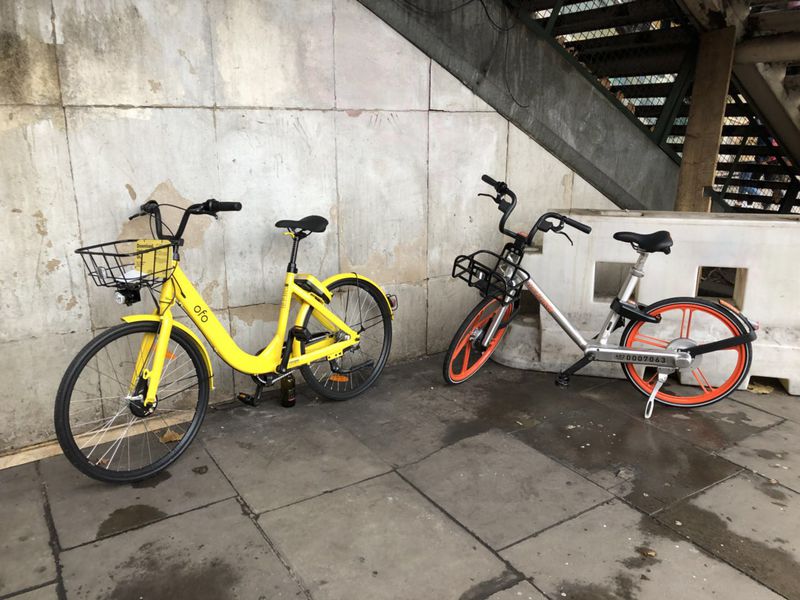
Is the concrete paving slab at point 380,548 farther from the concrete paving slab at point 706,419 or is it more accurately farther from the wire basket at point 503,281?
the concrete paving slab at point 706,419

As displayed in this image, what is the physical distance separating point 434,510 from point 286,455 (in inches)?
42.1

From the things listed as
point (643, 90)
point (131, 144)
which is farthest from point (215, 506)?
point (643, 90)

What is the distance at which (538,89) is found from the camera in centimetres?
575

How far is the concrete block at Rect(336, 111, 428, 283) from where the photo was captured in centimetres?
475

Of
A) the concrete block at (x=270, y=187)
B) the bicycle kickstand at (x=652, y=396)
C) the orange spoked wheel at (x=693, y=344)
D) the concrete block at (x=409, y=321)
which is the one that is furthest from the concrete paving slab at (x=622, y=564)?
the concrete block at (x=270, y=187)

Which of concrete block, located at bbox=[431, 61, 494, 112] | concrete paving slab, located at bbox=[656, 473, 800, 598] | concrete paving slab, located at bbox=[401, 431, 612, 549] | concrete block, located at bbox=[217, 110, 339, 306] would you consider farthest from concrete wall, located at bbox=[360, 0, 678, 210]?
concrete paving slab, located at bbox=[656, 473, 800, 598]

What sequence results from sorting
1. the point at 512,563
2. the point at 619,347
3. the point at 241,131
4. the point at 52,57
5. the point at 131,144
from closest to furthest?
the point at 512,563
the point at 52,57
the point at 131,144
the point at 241,131
the point at 619,347

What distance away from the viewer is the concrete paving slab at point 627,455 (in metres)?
3.49

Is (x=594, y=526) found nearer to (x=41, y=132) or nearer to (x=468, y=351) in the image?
(x=468, y=351)

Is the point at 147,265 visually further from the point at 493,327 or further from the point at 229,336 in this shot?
the point at 493,327

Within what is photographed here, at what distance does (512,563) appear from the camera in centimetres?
284

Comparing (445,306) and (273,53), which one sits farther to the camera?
(445,306)

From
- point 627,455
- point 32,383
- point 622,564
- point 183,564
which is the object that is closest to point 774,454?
point 627,455

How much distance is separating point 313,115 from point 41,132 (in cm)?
176
